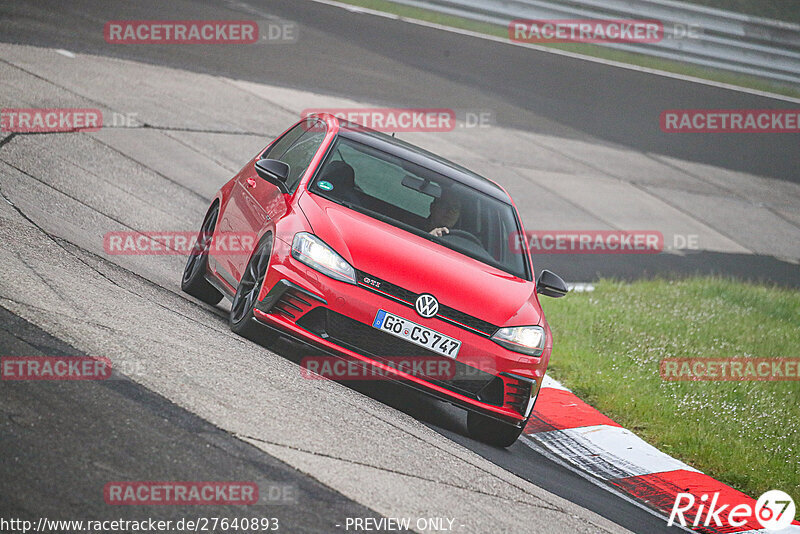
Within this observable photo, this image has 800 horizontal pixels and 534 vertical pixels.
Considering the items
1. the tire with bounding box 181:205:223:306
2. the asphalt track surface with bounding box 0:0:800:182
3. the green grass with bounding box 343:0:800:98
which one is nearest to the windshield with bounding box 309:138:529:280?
the tire with bounding box 181:205:223:306

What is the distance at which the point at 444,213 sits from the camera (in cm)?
767

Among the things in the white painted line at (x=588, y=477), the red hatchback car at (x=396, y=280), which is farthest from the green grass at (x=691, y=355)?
the red hatchback car at (x=396, y=280)

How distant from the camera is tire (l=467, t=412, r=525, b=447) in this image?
684 cm

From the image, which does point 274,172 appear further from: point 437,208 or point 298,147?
point 437,208

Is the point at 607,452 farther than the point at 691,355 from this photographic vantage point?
No

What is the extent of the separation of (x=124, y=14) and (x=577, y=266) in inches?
410

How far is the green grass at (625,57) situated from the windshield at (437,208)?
17.1m

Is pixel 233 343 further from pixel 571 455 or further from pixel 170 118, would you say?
pixel 170 118

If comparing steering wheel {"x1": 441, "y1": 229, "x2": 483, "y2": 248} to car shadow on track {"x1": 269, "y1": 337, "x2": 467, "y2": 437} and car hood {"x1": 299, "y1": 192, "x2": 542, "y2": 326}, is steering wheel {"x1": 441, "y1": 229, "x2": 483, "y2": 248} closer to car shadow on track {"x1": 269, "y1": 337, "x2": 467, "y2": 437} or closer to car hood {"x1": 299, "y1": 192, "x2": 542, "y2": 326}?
car hood {"x1": 299, "y1": 192, "x2": 542, "y2": 326}

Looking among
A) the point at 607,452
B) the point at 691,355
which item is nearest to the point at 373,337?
the point at 607,452

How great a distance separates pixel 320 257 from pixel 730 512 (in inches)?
125

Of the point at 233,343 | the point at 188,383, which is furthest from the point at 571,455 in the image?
the point at 188,383

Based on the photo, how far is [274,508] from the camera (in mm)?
4477

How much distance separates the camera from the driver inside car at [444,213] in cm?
757
